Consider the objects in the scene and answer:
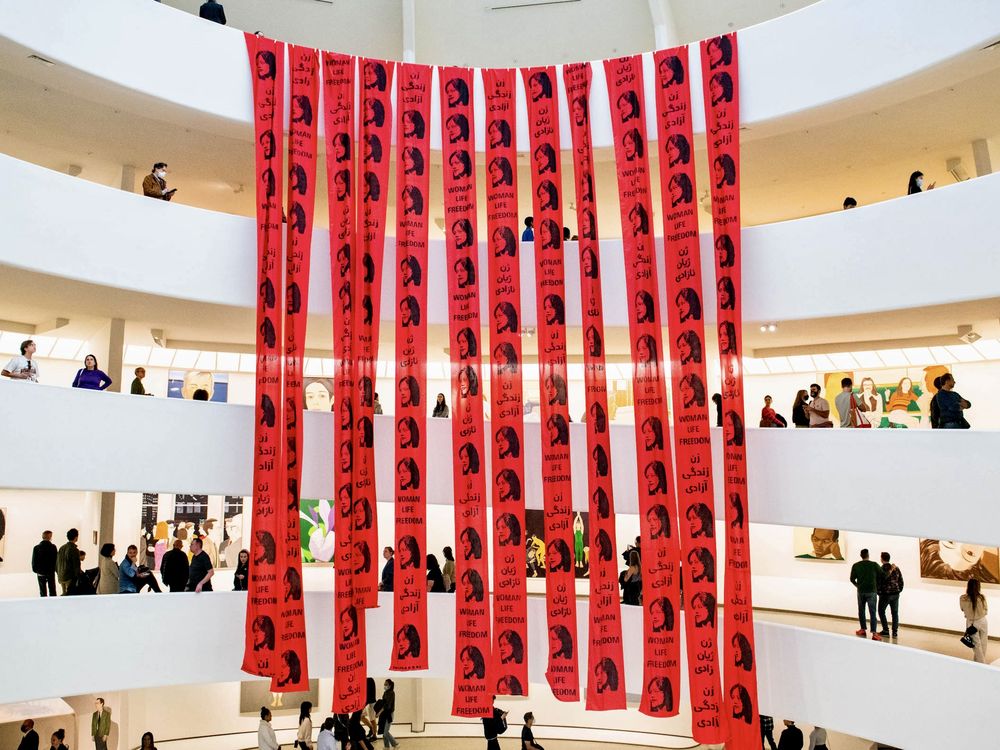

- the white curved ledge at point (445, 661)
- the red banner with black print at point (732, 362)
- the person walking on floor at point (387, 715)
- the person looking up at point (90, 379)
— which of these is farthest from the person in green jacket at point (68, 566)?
the red banner with black print at point (732, 362)

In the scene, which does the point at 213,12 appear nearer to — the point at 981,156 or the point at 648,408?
the point at 648,408

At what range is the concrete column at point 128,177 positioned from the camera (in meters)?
18.7

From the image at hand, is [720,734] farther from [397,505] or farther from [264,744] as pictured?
[264,744]

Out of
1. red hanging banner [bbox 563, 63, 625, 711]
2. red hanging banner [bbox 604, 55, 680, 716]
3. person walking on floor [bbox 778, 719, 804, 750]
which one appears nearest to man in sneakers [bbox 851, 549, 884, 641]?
person walking on floor [bbox 778, 719, 804, 750]

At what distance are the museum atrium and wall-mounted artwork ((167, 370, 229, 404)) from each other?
4710mm

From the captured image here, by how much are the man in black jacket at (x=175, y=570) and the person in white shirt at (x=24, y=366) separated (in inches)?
150

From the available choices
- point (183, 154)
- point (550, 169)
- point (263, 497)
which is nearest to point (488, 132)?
point (550, 169)

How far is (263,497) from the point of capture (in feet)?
46.2

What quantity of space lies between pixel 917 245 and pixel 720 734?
8348 mm

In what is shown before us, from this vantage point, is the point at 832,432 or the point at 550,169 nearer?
the point at 832,432

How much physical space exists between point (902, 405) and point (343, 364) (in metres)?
13.5

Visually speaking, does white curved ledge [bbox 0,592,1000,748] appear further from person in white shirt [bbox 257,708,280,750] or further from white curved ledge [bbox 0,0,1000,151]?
white curved ledge [bbox 0,0,1000,151]

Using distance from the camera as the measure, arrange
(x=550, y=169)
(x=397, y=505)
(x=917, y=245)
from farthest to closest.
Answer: (x=550, y=169) < (x=397, y=505) < (x=917, y=245)

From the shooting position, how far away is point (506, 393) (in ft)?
49.5
